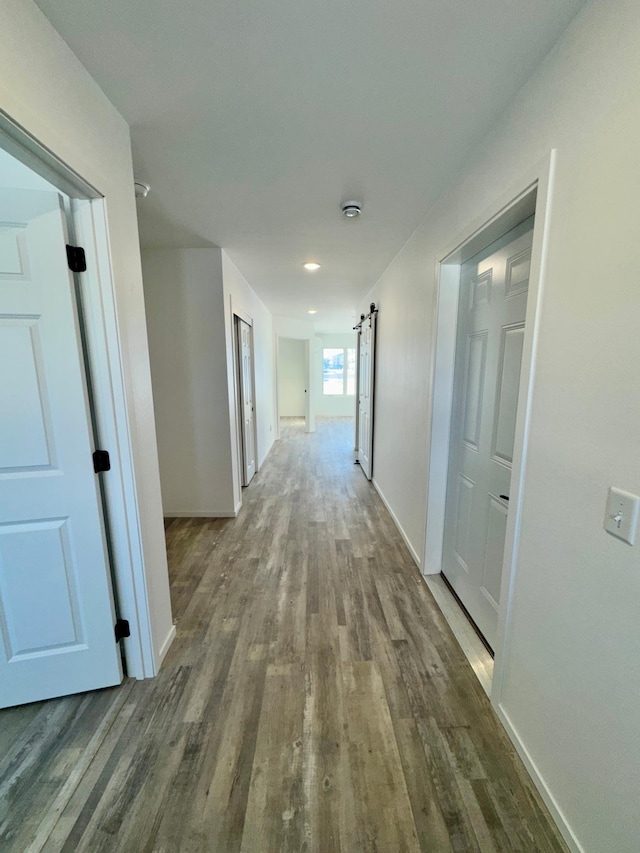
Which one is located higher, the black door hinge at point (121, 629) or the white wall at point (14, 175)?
the white wall at point (14, 175)

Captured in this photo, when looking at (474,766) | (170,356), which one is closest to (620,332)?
(474,766)

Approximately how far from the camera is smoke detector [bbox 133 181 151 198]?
1814mm

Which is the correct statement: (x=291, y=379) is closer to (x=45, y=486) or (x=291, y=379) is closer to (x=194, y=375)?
(x=194, y=375)

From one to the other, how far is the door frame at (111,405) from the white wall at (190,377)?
173 centimetres

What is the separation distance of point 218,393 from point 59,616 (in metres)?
2.02

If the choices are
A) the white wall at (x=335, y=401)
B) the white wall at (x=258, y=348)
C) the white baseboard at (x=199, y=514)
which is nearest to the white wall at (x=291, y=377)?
the white wall at (x=335, y=401)

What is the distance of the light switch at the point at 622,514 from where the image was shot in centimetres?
80

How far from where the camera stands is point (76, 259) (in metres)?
1.22

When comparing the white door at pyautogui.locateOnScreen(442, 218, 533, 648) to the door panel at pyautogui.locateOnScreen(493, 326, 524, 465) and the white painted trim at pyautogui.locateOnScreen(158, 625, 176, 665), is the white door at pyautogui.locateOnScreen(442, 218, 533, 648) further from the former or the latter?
the white painted trim at pyautogui.locateOnScreen(158, 625, 176, 665)

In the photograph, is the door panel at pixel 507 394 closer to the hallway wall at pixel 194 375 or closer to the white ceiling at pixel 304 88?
the white ceiling at pixel 304 88

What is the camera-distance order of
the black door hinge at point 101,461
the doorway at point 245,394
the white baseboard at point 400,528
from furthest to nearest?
1. the doorway at point 245,394
2. the white baseboard at point 400,528
3. the black door hinge at point 101,461

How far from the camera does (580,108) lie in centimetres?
94

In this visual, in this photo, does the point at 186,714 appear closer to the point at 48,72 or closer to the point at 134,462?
the point at 134,462

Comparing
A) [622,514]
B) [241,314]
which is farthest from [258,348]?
[622,514]
